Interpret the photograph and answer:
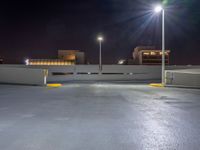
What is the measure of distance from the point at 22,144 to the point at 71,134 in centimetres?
111

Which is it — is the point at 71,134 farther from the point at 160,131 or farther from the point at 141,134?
the point at 160,131

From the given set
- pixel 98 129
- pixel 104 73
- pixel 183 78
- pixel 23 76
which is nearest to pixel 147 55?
pixel 104 73

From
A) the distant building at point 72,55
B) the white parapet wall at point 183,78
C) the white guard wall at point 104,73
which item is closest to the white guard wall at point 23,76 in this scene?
the white guard wall at point 104,73

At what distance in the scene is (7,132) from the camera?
5.21 meters

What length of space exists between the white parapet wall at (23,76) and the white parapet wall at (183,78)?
37.1 feet

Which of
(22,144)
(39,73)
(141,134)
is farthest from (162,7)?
(22,144)

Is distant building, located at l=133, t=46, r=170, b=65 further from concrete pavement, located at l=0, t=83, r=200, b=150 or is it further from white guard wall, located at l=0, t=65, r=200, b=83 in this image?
concrete pavement, located at l=0, t=83, r=200, b=150

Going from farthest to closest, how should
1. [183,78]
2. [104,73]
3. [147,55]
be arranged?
[147,55] → [104,73] → [183,78]

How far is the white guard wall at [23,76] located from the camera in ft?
65.0

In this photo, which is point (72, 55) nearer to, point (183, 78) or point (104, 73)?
point (104, 73)

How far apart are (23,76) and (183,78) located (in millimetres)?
14515

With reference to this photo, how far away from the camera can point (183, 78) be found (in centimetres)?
1962

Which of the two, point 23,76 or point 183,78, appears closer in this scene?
point 183,78

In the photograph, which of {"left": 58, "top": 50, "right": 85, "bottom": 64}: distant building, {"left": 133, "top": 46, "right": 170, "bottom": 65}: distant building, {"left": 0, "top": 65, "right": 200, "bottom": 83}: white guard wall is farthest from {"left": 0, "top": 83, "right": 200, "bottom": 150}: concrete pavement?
{"left": 133, "top": 46, "right": 170, "bottom": 65}: distant building
